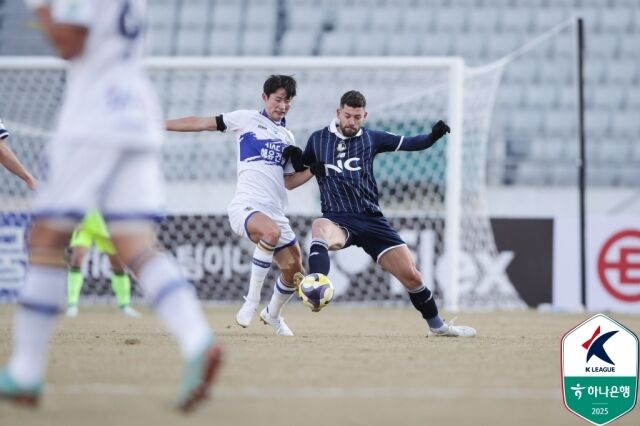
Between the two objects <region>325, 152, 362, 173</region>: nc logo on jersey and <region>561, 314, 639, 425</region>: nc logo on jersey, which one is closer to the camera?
<region>561, 314, 639, 425</region>: nc logo on jersey

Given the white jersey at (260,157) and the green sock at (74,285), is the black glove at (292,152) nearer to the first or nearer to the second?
the white jersey at (260,157)

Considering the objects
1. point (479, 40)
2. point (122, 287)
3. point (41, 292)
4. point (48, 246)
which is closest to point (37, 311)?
point (41, 292)

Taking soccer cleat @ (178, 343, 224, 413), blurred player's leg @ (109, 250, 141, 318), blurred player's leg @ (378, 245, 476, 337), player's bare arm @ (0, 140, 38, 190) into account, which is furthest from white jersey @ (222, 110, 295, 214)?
soccer cleat @ (178, 343, 224, 413)

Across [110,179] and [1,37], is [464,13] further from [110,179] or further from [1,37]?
[110,179]

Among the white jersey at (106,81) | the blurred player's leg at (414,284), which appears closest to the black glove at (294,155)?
the blurred player's leg at (414,284)

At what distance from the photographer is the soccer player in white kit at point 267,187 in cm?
904

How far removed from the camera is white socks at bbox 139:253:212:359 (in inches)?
173

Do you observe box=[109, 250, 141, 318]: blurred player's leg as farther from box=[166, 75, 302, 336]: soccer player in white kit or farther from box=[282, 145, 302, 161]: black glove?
box=[282, 145, 302, 161]: black glove

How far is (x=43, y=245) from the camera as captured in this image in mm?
4641

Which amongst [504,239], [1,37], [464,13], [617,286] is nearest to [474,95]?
[504,239]

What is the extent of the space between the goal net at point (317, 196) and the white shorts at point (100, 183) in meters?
9.47

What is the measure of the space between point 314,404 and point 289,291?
4.36 m

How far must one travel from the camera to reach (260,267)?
9133mm

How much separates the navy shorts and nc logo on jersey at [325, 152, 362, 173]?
0.36 meters
